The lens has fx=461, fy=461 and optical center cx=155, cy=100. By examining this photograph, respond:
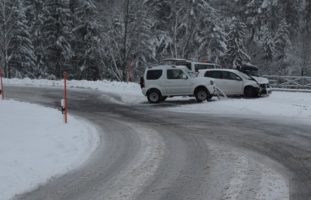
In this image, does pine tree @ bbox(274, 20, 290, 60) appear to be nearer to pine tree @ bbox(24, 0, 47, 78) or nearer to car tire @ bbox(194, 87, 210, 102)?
pine tree @ bbox(24, 0, 47, 78)

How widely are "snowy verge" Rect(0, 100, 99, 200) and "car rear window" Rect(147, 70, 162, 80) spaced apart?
25.9ft

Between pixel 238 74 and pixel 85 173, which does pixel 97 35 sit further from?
pixel 85 173

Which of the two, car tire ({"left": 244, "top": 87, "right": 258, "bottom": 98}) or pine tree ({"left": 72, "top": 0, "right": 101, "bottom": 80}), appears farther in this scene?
pine tree ({"left": 72, "top": 0, "right": 101, "bottom": 80})

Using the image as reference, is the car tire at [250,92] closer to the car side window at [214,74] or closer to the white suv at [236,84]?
the white suv at [236,84]

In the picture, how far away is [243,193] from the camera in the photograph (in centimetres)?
692

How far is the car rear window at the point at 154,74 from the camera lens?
22.9m

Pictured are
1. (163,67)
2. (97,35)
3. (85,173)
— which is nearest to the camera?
(85,173)

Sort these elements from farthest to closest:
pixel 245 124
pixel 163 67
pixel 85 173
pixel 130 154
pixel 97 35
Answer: pixel 97 35 → pixel 163 67 → pixel 245 124 → pixel 130 154 → pixel 85 173

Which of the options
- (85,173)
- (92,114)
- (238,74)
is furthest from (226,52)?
(85,173)

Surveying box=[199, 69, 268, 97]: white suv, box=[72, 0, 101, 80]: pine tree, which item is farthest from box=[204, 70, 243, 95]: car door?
box=[72, 0, 101, 80]: pine tree

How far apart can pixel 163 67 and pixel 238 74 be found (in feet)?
13.1

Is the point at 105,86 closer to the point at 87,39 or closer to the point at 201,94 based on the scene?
the point at 201,94

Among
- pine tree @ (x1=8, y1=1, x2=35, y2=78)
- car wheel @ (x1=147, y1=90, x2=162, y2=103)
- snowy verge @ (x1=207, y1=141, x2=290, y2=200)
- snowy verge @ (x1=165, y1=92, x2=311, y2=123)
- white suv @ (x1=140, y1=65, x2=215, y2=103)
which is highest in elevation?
pine tree @ (x1=8, y1=1, x2=35, y2=78)

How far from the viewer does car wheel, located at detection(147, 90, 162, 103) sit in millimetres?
22781
